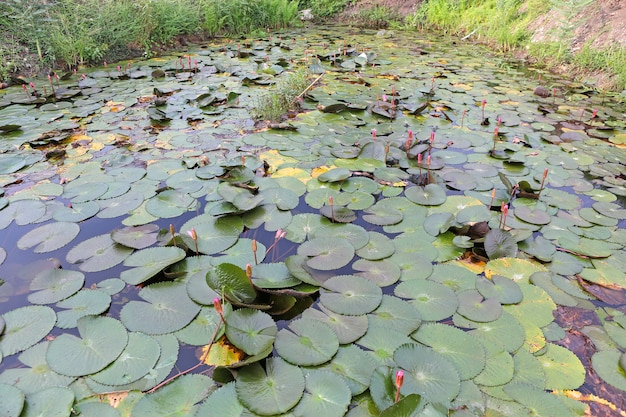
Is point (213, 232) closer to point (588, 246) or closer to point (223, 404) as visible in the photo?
point (223, 404)

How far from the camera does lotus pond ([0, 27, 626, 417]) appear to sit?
1505 mm

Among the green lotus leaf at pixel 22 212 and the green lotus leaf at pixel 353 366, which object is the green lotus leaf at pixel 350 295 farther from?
the green lotus leaf at pixel 22 212

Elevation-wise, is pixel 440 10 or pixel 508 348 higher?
pixel 440 10

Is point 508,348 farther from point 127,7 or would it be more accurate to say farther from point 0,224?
point 127,7

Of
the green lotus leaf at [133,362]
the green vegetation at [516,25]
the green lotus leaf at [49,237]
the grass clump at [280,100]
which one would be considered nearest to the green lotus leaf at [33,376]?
the green lotus leaf at [133,362]

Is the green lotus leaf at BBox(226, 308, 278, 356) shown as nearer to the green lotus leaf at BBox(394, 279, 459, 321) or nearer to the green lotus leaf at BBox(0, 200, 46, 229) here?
the green lotus leaf at BBox(394, 279, 459, 321)

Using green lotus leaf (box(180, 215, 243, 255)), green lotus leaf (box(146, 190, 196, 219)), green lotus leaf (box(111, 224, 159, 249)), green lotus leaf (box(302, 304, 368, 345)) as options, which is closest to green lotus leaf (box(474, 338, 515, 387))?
green lotus leaf (box(302, 304, 368, 345))

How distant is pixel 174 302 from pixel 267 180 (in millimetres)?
1303

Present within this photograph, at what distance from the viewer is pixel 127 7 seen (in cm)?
658

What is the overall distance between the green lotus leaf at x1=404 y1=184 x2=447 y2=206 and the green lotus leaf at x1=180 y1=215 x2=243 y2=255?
123cm

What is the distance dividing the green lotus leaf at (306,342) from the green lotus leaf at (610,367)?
110 cm

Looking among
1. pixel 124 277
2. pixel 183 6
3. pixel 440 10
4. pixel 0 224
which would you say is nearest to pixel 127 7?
pixel 183 6

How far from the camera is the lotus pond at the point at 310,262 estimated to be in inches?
59.2

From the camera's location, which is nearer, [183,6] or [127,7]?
[127,7]
